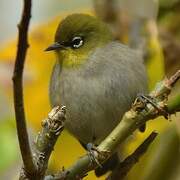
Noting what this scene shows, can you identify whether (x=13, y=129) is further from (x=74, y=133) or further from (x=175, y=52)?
(x=175, y=52)

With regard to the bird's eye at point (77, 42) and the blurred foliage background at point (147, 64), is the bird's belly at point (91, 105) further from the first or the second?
the bird's eye at point (77, 42)

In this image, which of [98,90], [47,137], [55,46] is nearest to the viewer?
[47,137]

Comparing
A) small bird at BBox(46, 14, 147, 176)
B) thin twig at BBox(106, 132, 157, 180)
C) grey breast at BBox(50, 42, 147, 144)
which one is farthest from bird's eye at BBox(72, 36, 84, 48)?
thin twig at BBox(106, 132, 157, 180)

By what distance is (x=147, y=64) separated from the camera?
10.6 ft

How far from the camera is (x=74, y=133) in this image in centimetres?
278

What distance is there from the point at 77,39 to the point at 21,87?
152 centimetres

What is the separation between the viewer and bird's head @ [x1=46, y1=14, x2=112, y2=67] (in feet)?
9.52

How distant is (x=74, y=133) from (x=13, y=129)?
33cm

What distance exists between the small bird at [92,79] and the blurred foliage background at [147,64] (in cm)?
8

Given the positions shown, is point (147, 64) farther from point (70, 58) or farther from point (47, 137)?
point (47, 137)

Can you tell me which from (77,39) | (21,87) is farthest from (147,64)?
(21,87)

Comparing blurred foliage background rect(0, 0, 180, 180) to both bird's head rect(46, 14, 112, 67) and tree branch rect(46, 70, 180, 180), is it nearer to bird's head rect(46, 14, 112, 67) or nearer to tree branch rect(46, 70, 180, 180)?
bird's head rect(46, 14, 112, 67)

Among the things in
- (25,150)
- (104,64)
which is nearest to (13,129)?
(104,64)

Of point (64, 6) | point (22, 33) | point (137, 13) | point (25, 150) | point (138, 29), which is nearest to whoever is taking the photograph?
point (22, 33)
